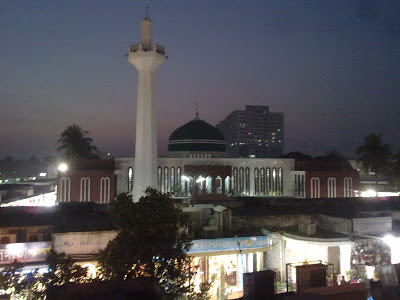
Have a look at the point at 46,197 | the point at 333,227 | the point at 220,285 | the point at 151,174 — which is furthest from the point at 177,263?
the point at 46,197

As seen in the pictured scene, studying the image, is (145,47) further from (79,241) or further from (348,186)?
(348,186)

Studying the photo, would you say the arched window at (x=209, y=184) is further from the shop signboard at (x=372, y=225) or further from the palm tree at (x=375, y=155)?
the palm tree at (x=375, y=155)

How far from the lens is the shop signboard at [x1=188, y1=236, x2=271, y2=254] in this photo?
13570mm

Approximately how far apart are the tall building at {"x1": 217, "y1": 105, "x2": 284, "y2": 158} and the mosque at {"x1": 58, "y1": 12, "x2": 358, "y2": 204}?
319 ft

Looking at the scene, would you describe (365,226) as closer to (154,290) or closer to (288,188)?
(154,290)

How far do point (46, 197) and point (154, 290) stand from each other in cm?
Answer: 3132

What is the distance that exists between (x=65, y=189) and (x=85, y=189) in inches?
64.9

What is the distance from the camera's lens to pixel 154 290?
6902mm

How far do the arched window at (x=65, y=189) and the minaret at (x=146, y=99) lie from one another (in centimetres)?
836

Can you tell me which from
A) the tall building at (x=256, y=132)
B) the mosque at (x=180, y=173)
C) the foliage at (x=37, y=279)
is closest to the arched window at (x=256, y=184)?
the mosque at (x=180, y=173)

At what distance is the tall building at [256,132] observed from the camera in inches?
5256

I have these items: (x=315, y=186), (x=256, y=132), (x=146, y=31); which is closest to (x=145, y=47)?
(x=146, y=31)

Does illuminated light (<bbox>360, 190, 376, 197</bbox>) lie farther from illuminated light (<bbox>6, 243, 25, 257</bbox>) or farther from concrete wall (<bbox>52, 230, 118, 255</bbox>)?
illuminated light (<bbox>6, 243, 25, 257</bbox>)

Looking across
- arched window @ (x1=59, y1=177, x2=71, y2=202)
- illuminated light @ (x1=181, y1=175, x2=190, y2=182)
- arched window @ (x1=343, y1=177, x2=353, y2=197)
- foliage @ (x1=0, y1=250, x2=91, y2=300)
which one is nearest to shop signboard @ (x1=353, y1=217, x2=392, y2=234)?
foliage @ (x1=0, y1=250, x2=91, y2=300)
